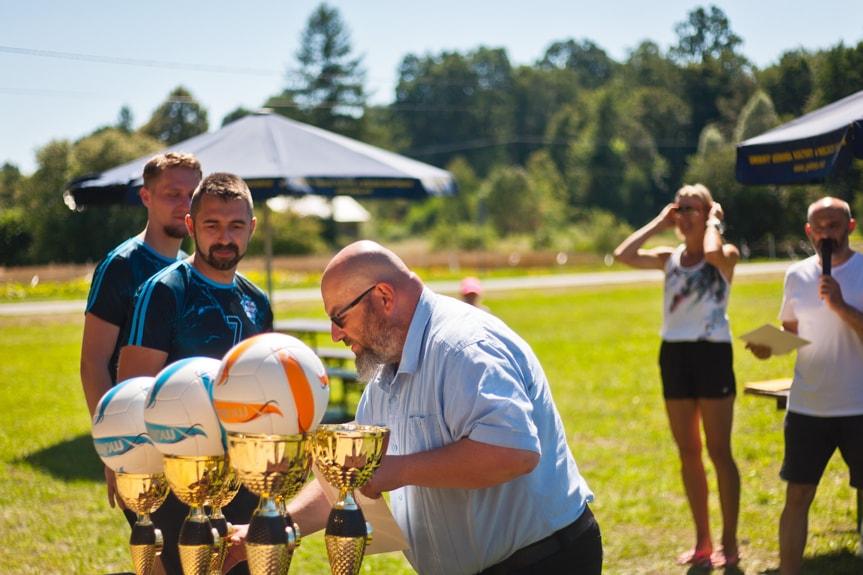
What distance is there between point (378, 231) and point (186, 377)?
207 feet

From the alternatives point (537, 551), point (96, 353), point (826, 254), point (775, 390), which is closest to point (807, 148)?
point (826, 254)

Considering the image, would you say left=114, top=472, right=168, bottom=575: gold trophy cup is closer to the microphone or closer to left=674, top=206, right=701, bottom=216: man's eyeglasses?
the microphone

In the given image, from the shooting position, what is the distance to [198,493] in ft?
6.48

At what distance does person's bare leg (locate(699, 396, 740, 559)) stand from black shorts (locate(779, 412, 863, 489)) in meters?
0.56

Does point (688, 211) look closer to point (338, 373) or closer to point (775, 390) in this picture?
point (775, 390)

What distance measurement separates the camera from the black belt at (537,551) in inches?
98.7

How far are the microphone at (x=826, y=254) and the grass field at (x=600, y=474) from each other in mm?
1953

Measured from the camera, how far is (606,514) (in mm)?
6668

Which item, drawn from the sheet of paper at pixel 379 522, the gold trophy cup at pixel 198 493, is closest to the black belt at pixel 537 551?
the sheet of paper at pixel 379 522

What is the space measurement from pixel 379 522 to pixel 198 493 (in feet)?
2.50

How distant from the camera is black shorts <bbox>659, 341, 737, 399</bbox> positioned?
5.30 meters

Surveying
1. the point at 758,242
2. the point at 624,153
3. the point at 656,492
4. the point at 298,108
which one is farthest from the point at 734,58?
the point at 298,108

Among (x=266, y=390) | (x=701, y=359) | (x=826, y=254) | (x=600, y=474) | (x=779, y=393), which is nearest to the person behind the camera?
(x=266, y=390)

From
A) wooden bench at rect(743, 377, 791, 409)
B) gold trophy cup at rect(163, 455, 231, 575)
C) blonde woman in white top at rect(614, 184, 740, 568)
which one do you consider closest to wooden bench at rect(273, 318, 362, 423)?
wooden bench at rect(743, 377, 791, 409)
